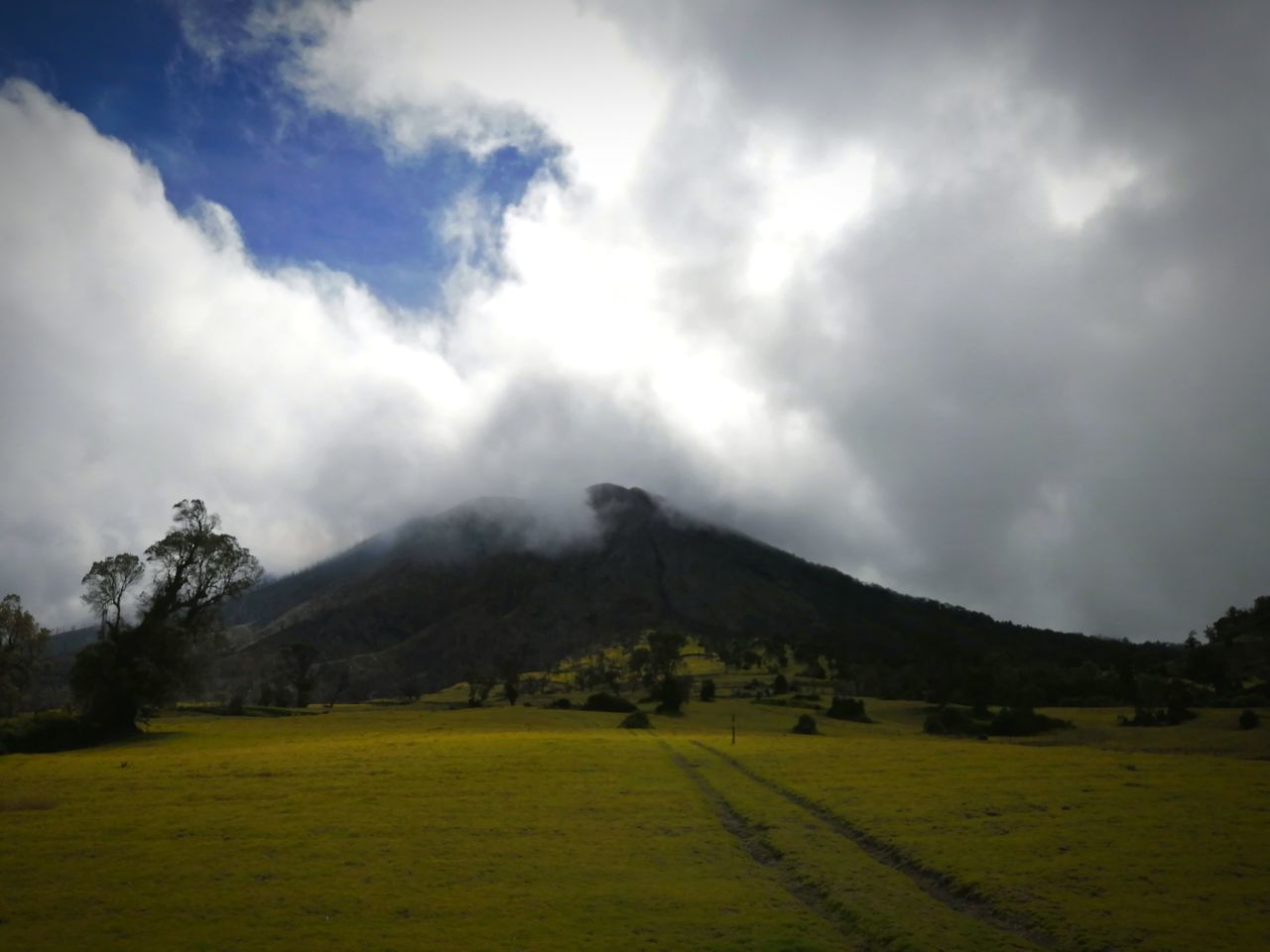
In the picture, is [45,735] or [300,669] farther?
[300,669]

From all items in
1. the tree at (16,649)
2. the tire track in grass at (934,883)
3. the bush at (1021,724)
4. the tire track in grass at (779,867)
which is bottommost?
the bush at (1021,724)

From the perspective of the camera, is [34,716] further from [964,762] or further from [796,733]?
[964,762]

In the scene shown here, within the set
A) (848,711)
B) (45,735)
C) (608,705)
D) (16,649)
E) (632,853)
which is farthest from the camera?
(608,705)

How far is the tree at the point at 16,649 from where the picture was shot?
79.1 m

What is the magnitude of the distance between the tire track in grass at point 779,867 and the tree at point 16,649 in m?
77.9

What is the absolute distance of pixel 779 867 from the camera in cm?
2694

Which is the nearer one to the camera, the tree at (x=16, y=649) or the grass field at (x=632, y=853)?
the grass field at (x=632, y=853)

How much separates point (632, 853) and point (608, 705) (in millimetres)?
76086

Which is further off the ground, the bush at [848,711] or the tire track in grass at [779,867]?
the tire track in grass at [779,867]

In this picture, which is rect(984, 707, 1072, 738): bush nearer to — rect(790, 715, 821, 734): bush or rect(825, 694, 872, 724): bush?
rect(825, 694, 872, 724): bush

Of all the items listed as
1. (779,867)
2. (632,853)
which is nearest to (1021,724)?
(779,867)

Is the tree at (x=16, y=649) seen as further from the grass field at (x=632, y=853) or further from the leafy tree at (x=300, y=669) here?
the leafy tree at (x=300, y=669)

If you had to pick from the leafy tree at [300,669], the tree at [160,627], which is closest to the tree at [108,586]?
the tree at [160,627]

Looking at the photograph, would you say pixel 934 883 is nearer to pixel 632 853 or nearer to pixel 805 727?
pixel 632 853
